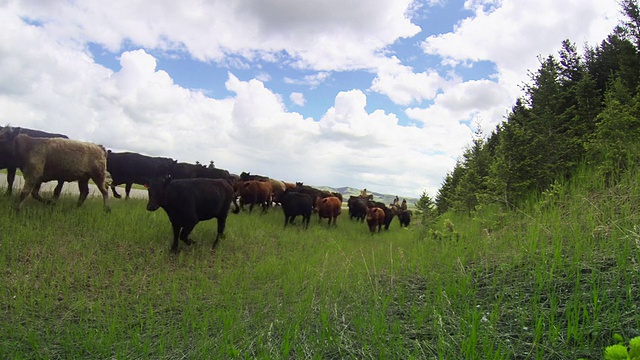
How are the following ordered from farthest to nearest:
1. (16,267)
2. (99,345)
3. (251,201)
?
(251,201), (16,267), (99,345)

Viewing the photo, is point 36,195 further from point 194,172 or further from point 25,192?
point 194,172

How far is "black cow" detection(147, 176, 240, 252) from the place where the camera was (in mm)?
7707

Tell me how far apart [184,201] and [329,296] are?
4.63 m

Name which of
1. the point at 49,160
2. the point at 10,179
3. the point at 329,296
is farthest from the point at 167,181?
the point at 329,296

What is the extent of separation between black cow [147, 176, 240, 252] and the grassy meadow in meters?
0.64

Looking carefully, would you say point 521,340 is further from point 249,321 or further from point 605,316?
point 249,321

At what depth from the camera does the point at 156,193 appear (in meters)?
7.62

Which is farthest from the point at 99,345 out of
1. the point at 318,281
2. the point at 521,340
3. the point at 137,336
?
the point at 521,340

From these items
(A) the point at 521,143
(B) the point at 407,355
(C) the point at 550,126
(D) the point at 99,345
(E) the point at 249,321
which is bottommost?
(D) the point at 99,345

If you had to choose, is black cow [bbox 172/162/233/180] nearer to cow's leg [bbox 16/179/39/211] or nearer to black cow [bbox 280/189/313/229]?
black cow [bbox 280/189/313/229]

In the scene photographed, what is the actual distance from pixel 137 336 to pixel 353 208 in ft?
57.9

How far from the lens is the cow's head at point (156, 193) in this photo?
7.53 metres

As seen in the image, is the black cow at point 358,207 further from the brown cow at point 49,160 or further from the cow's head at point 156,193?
the cow's head at point 156,193

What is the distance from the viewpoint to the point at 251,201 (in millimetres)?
15164
